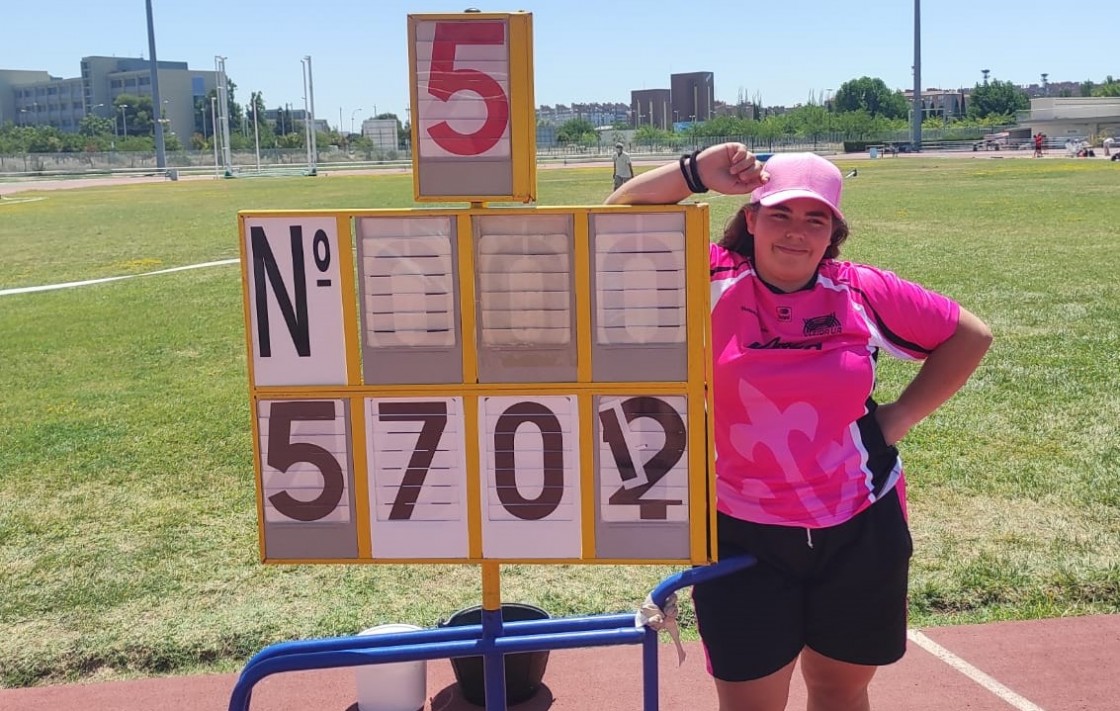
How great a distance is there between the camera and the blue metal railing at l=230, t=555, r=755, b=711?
2504 mm

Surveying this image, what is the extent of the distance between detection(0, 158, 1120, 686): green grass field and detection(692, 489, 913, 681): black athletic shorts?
6.27 ft

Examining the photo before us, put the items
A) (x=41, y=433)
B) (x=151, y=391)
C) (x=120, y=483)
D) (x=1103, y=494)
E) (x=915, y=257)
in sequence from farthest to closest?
1. (x=915, y=257)
2. (x=151, y=391)
3. (x=41, y=433)
4. (x=120, y=483)
5. (x=1103, y=494)

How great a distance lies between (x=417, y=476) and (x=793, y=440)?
87 centimetres

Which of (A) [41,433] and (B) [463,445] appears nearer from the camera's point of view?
(B) [463,445]

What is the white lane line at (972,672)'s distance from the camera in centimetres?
357

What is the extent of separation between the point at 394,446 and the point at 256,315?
0.41m

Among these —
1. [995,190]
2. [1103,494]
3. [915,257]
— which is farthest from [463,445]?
[995,190]

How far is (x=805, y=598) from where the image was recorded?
260cm

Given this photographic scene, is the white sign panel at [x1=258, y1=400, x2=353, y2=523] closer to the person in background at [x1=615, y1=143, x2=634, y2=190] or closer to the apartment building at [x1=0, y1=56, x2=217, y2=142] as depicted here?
the person in background at [x1=615, y1=143, x2=634, y2=190]

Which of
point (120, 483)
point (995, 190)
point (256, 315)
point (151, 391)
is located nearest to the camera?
point (256, 315)

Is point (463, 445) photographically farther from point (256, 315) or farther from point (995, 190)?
point (995, 190)

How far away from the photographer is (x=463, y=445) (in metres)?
2.38

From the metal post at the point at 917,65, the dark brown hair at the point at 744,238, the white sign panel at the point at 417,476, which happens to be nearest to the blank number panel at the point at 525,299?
the white sign panel at the point at 417,476

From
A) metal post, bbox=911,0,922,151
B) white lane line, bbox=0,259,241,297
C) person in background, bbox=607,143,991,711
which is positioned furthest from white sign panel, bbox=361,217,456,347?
metal post, bbox=911,0,922,151
